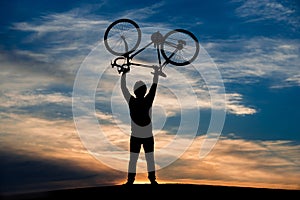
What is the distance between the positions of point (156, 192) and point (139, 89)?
339 cm

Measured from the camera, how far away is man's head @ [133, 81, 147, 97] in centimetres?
1357

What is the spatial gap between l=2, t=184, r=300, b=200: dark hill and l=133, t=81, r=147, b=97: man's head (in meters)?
2.96

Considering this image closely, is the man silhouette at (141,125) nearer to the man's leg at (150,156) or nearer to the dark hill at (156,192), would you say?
the man's leg at (150,156)

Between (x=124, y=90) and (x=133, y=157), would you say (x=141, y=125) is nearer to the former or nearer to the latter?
(x=133, y=157)

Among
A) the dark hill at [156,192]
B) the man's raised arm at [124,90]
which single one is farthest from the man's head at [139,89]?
the dark hill at [156,192]

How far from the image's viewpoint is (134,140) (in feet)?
44.9

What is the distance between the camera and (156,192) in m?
12.3

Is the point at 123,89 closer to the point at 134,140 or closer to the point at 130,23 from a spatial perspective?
the point at 134,140

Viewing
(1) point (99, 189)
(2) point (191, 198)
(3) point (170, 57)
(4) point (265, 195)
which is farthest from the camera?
(3) point (170, 57)

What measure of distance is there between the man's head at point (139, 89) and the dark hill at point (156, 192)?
2.96 metres

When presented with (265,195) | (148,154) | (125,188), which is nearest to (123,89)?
(148,154)

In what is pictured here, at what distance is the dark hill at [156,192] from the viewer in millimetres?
12047

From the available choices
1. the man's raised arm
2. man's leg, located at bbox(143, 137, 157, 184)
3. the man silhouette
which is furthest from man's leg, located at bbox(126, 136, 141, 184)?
the man's raised arm

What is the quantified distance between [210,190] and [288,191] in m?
2.62
